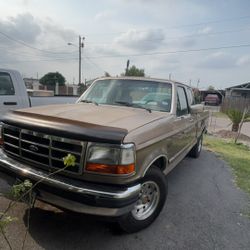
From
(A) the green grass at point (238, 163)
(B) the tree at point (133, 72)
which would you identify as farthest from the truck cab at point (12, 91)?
(B) the tree at point (133, 72)

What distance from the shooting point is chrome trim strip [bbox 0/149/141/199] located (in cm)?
247

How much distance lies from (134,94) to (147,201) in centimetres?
176

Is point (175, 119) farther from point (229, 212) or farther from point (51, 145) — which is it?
point (51, 145)

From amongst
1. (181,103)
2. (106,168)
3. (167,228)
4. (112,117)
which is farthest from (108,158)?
(181,103)

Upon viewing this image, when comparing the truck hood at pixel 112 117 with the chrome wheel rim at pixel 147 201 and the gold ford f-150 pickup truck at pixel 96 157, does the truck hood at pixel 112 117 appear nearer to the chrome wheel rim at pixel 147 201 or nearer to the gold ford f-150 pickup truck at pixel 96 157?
the gold ford f-150 pickup truck at pixel 96 157

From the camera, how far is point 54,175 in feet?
8.90

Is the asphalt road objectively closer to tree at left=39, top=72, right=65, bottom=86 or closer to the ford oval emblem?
the ford oval emblem

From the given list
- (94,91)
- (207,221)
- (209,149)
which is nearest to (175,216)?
(207,221)

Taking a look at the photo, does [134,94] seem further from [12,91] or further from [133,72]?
[133,72]

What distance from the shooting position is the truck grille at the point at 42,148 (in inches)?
101

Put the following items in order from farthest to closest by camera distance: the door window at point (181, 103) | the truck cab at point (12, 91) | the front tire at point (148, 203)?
the truck cab at point (12, 91)
the door window at point (181, 103)
the front tire at point (148, 203)

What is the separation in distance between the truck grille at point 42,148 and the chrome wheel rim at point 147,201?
1.01 metres

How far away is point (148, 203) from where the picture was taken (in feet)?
11.1

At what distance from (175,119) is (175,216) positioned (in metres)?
1.39
